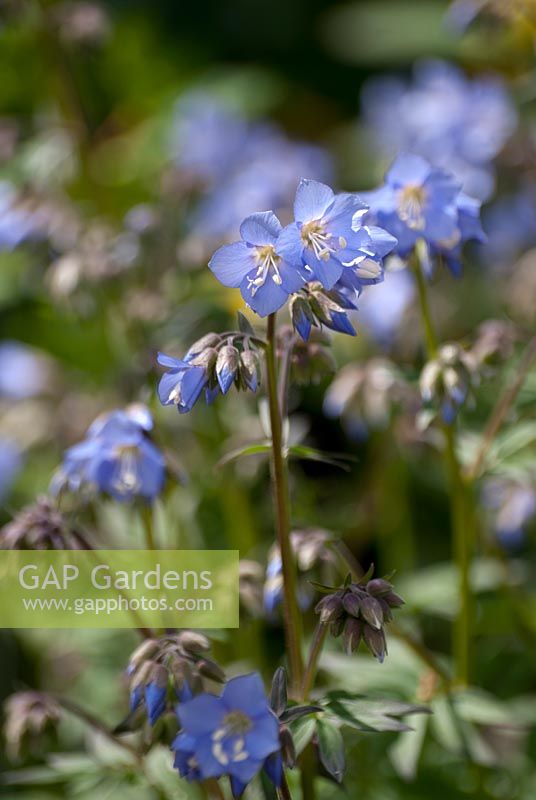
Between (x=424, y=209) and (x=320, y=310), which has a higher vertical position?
(x=424, y=209)

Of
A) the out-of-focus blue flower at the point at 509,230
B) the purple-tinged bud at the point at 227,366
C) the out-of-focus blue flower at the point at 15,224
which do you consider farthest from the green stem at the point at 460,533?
the out-of-focus blue flower at the point at 509,230

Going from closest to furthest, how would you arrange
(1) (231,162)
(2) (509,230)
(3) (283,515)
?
(3) (283,515)
(2) (509,230)
(1) (231,162)

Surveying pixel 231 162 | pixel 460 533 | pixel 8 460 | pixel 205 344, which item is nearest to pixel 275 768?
pixel 205 344

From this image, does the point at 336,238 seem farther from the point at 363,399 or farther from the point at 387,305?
the point at 387,305

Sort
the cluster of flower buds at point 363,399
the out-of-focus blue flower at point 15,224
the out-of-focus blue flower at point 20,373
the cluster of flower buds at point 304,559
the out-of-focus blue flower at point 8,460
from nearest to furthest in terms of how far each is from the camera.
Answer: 1. the cluster of flower buds at point 304,559
2. the cluster of flower buds at point 363,399
3. the out-of-focus blue flower at point 15,224
4. the out-of-focus blue flower at point 8,460
5. the out-of-focus blue flower at point 20,373

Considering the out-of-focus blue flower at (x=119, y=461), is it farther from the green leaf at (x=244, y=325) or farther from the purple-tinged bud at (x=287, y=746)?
the purple-tinged bud at (x=287, y=746)

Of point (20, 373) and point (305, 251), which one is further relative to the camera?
point (20, 373)

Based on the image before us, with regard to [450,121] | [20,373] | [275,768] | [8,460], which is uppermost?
[450,121]
